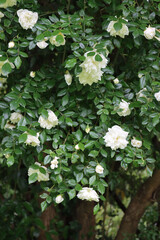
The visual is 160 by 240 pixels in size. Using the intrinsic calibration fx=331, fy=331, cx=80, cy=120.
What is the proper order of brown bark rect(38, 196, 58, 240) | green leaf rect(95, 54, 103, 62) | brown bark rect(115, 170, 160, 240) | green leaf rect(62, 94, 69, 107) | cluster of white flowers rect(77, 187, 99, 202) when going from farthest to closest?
brown bark rect(38, 196, 58, 240)
brown bark rect(115, 170, 160, 240)
green leaf rect(62, 94, 69, 107)
cluster of white flowers rect(77, 187, 99, 202)
green leaf rect(95, 54, 103, 62)

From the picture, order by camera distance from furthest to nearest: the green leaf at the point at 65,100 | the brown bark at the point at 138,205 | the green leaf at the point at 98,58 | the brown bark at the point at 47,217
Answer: the brown bark at the point at 47,217 < the brown bark at the point at 138,205 < the green leaf at the point at 65,100 < the green leaf at the point at 98,58

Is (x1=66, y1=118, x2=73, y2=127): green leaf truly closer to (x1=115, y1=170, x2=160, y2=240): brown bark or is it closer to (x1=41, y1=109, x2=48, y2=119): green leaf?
(x1=41, y1=109, x2=48, y2=119): green leaf

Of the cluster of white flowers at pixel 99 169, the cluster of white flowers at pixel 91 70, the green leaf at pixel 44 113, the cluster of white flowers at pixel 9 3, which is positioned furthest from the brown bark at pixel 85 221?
the cluster of white flowers at pixel 9 3

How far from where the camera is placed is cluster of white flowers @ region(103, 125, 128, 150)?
4.72ft

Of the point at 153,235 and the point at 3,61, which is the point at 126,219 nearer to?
the point at 153,235

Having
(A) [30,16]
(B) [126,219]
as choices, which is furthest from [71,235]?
(A) [30,16]

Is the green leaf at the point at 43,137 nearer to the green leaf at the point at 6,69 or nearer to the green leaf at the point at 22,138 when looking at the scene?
the green leaf at the point at 22,138

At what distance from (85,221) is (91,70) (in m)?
1.70

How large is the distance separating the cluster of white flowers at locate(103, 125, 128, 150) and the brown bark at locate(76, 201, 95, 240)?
1265 millimetres

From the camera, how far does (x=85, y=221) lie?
272 cm

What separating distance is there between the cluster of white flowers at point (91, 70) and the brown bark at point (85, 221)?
1424mm

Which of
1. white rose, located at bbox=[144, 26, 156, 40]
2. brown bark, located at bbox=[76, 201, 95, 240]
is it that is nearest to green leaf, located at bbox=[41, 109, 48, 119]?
white rose, located at bbox=[144, 26, 156, 40]

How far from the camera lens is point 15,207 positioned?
2.48m

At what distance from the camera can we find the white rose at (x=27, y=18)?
142 centimetres
